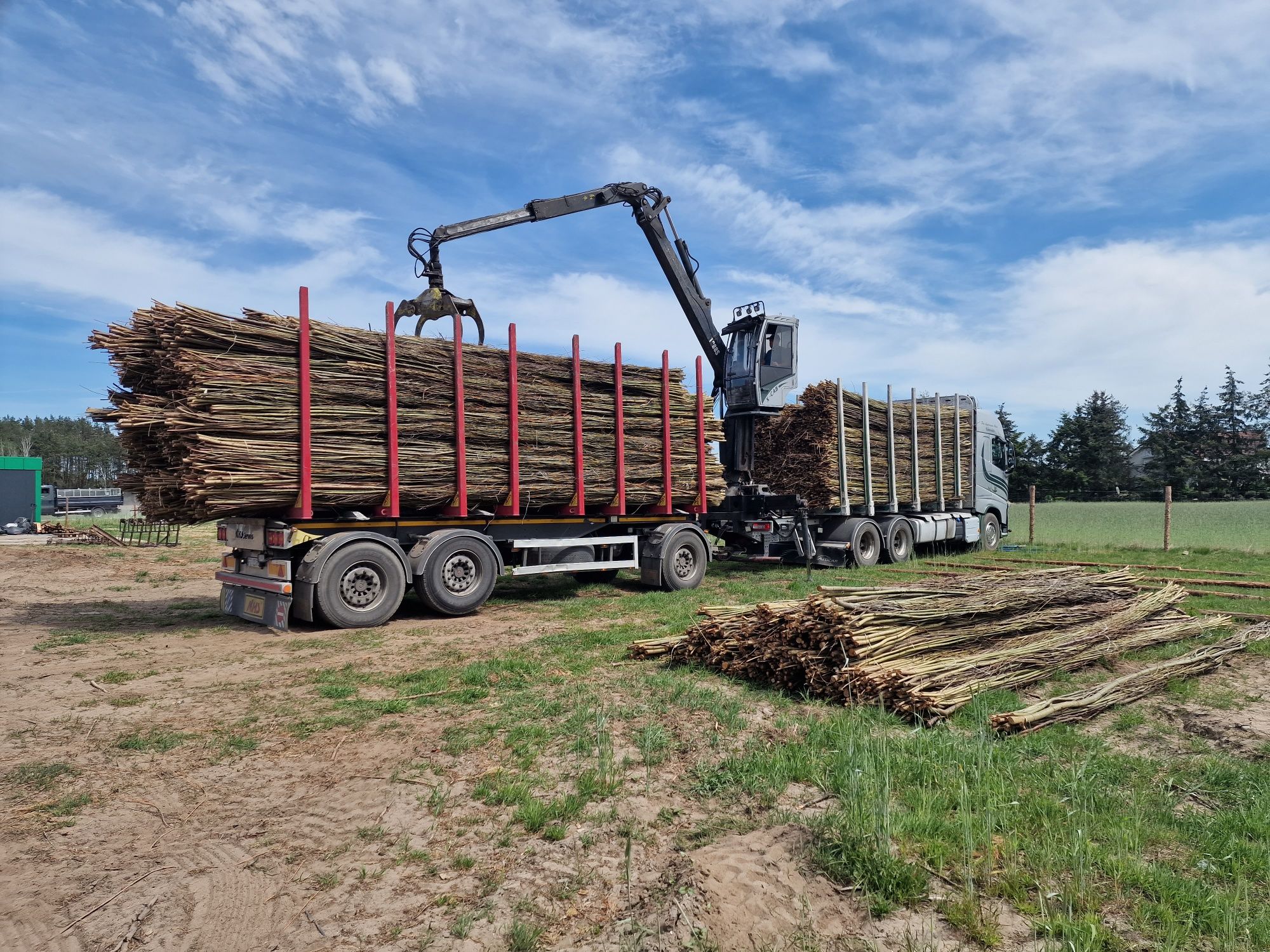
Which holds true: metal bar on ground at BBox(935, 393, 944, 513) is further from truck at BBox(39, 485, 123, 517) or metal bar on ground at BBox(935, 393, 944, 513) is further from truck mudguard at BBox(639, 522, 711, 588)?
truck at BBox(39, 485, 123, 517)

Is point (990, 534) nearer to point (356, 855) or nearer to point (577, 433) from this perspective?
point (577, 433)

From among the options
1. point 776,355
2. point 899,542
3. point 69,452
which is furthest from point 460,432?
point 69,452

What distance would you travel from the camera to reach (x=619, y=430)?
1201 centimetres

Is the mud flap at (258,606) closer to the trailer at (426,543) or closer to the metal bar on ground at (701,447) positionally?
the trailer at (426,543)

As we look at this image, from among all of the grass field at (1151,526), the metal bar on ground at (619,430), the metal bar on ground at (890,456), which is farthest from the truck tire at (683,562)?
the grass field at (1151,526)

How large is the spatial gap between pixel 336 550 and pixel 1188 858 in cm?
825

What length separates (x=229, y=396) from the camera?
328 inches

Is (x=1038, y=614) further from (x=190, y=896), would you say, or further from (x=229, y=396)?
(x=229, y=396)

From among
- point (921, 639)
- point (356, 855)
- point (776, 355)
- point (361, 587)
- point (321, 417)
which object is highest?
point (776, 355)

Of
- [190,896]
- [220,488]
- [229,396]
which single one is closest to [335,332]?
[229,396]

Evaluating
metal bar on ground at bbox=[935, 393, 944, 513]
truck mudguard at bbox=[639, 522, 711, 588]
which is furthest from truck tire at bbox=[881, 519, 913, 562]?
truck mudguard at bbox=[639, 522, 711, 588]

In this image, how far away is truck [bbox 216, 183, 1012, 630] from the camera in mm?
9219

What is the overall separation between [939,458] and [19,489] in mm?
42384

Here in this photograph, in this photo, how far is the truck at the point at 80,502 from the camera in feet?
155
